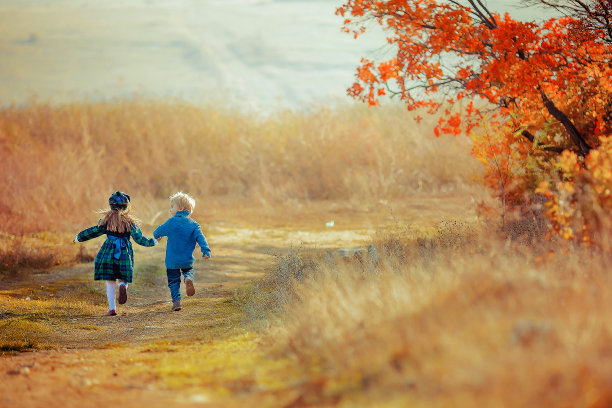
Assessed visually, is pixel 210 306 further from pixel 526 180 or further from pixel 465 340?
pixel 526 180

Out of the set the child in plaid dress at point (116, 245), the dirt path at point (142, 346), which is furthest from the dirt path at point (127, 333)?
the child in plaid dress at point (116, 245)

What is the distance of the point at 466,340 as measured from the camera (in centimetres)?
402

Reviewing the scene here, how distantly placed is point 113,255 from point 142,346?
2.03m

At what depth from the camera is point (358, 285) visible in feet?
20.6

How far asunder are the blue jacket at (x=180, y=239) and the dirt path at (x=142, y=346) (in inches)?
24.8

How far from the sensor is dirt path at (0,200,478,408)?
4.61 meters

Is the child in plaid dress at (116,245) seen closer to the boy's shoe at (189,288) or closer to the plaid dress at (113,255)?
the plaid dress at (113,255)

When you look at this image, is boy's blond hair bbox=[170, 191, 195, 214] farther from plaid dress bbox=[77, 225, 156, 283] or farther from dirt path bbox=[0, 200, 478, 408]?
dirt path bbox=[0, 200, 478, 408]

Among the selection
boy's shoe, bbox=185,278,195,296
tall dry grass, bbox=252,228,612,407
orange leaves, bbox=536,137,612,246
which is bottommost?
boy's shoe, bbox=185,278,195,296

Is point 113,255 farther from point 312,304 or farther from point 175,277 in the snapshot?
point 312,304

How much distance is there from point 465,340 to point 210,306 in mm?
5268

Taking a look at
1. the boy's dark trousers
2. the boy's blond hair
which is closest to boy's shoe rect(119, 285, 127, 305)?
the boy's dark trousers

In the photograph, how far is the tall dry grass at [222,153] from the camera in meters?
19.3

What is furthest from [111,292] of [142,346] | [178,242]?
[142,346]
